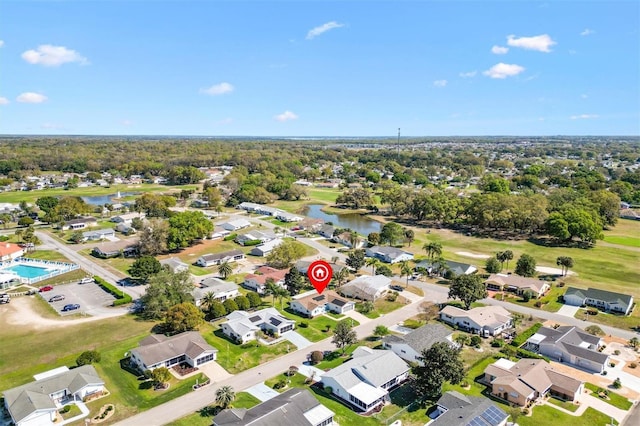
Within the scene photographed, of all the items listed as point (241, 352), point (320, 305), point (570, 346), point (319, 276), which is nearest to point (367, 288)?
point (319, 276)

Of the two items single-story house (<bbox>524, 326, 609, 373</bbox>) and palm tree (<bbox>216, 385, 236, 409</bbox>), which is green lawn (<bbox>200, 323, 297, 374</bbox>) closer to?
palm tree (<bbox>216, 385, 236, 409</bbox>)

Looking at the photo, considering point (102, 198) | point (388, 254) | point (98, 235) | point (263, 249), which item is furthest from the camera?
point (102, 198)

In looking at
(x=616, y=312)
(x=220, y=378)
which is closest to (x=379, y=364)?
(x=220, y=378)

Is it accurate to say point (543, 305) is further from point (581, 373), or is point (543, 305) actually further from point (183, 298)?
point (183, 298)

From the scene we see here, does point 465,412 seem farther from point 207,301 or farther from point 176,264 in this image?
point 176,264

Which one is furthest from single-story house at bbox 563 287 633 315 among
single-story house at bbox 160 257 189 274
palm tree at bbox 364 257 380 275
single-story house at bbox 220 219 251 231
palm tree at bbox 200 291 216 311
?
single-story house at bbox 220 219 251 231

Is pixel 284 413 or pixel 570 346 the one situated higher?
pixel 284 413
